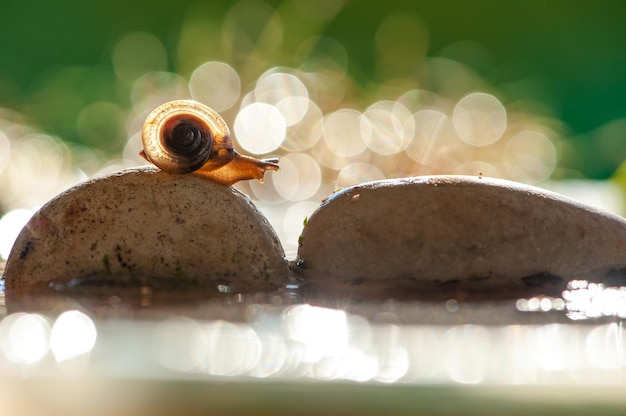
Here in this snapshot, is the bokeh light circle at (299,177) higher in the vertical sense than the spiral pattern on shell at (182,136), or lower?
higher

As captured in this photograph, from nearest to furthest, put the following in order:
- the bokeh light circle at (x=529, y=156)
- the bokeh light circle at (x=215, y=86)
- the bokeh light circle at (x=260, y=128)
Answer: the bokeh light circle at (x=260, y=128), the bokeh light circle at (x=215, y=86), the bokeh light circle at (x=529, y=156)

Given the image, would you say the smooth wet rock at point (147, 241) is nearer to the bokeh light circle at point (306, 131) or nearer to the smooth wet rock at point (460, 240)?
the smooth wet rock at point (460, 240)

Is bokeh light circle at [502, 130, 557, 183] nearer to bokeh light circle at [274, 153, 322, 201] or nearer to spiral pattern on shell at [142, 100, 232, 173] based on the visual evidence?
bokeh light circle at [274, 153, 322, 201]

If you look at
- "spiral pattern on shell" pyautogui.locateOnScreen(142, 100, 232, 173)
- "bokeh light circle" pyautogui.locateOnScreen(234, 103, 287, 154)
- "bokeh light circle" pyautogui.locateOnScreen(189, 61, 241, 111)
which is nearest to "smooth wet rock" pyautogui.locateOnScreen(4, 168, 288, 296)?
"spiral pattern on shell" pyautogui.locateOnScreen(142, 100, 232, 173)

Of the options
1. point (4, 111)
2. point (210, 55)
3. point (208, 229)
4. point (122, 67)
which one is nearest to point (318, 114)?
point (210, 55)

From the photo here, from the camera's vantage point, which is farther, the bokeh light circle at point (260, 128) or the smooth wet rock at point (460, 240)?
the bokeh light circle at point (260, 128)

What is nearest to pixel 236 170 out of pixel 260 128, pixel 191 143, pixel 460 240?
pixel 191 143

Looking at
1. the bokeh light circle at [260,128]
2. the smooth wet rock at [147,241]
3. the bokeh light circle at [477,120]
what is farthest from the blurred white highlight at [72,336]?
the bokeh light circle at [477,120]
